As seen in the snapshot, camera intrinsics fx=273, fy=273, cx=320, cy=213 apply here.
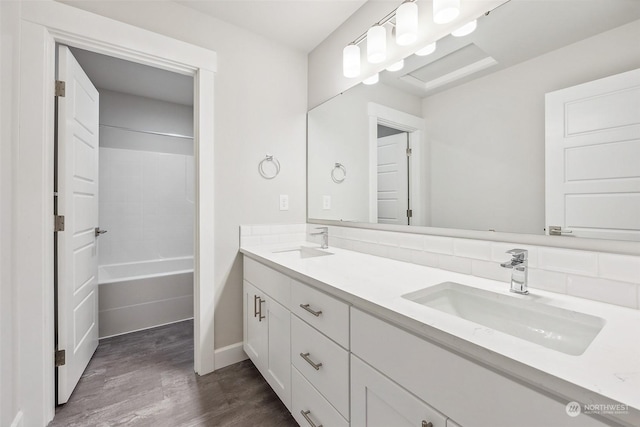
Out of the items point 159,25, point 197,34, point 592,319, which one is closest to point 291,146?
point 197,34

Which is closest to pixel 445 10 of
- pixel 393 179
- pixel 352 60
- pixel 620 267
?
pixel 352 60

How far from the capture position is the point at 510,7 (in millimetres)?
1057

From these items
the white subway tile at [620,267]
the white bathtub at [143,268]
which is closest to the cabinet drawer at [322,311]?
the white subway tile at [620,267]

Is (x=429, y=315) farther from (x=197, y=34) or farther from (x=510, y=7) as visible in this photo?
(x=197, y=34)

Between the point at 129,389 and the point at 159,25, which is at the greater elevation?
the point at 159,25

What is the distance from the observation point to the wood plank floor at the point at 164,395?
1.39 metres

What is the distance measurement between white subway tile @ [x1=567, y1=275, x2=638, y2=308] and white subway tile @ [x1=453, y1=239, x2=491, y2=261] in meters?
0.26

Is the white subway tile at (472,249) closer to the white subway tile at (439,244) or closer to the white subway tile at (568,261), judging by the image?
the white subway tile at (439,244)

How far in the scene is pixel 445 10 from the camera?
119cm

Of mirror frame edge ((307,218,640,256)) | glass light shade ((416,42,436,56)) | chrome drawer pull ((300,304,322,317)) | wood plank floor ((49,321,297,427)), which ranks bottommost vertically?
wood plank floor ((49,321,297,427))

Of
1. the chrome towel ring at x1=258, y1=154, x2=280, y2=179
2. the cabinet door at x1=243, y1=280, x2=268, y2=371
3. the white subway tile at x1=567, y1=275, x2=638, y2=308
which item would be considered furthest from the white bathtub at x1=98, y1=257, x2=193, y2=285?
the white subway tile at x1=567, y1=275, x2=638, y2=308

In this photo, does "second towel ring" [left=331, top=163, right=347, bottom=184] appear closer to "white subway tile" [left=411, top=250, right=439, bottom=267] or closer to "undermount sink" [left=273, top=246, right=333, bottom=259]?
"undermount sink" [left=273, top=246, right=333, bottom=259]

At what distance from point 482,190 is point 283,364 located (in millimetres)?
1233

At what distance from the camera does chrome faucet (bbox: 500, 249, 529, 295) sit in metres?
0.89
